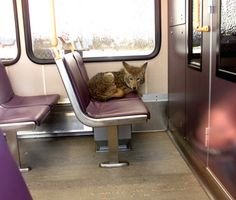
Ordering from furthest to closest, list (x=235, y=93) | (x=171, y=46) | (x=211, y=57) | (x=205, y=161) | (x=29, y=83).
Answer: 1. (x=29, y=83)
2. (x=171, y=46)
3. (x=205, y=161)
4. (x=211, y=57)
5. (x=235, y=93)

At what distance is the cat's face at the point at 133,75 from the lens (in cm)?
317

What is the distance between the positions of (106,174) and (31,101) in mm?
1147

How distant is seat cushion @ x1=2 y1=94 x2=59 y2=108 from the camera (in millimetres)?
2978

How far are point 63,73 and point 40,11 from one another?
1347 millimetres

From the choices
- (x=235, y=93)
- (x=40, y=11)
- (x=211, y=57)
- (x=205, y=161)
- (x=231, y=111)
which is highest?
(x=40, y=11)

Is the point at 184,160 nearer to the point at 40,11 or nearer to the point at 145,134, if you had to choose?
the point at 145,134

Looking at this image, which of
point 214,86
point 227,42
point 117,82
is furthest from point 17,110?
point 227,42

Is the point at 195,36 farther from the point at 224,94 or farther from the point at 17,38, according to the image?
the point at 17,38

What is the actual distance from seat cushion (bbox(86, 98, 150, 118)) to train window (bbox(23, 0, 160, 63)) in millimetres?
730

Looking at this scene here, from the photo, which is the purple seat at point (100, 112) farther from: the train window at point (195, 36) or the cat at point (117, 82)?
the train window at point (195, 36)

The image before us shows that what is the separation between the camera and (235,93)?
161cm

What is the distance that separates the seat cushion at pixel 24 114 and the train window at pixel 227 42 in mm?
1457

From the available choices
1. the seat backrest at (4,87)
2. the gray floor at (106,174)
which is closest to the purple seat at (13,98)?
the seat backrest at (4,87)

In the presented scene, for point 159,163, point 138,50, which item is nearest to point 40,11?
point 138,50
